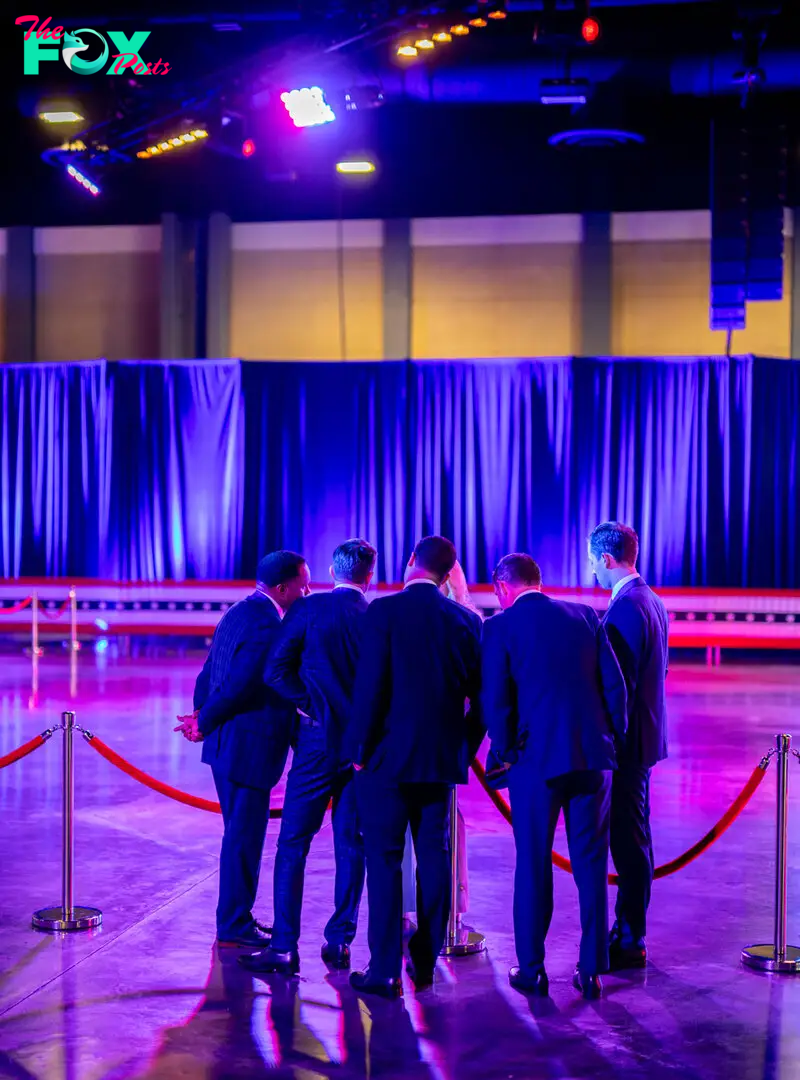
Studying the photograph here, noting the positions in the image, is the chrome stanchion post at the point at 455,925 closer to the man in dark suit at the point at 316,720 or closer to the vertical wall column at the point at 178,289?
the man in dark suit at the point at 316,720

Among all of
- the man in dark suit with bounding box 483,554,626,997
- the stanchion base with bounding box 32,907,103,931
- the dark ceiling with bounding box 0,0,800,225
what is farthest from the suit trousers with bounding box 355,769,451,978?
the dark ceiling with bounding box 0,0,800,225

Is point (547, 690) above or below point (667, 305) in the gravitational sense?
below

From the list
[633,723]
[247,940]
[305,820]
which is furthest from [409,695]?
[247,940]

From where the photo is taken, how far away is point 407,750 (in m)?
4.91

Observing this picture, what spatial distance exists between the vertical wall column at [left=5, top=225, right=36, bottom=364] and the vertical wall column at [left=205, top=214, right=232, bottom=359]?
2.71 meters

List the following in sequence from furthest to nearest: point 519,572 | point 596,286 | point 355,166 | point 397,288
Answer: point 397,288 < point 596,286 < point 355,166 < point 519,572

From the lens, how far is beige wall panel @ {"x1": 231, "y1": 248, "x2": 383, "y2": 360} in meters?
18.8

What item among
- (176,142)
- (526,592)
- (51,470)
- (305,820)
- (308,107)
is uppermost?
(308,107)

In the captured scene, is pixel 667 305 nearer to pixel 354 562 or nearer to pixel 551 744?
pixel 354 562

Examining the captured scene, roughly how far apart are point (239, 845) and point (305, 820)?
0.38 meters

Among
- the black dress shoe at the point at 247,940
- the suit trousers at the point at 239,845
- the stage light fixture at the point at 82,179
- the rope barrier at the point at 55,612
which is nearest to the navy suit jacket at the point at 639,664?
the suit trousers at the point at 239,845

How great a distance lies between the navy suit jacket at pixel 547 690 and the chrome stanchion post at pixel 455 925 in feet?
2.11

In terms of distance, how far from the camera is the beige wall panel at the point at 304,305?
18.8 metres

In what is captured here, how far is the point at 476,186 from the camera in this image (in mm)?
18141
